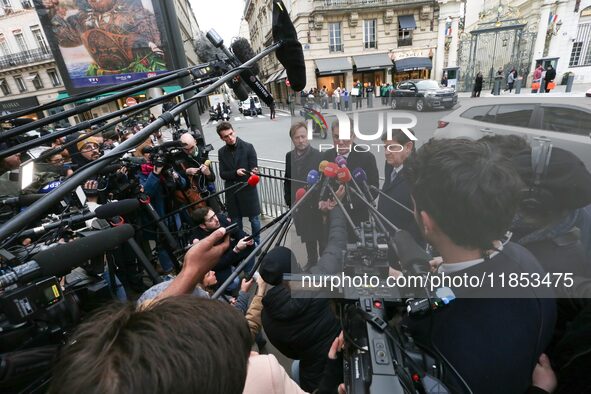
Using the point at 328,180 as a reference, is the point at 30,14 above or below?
above

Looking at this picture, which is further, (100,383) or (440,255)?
(440,255)

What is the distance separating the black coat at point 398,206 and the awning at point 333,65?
2320cm

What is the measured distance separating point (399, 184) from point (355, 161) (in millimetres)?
273

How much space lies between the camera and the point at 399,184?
4.54ft

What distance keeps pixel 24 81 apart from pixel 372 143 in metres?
39.3

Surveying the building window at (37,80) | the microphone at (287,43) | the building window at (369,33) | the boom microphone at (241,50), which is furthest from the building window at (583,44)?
the building window at (37,80)

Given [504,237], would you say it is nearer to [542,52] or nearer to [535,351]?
[535,351]

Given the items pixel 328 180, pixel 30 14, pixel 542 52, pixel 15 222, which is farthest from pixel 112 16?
pixel 30 14

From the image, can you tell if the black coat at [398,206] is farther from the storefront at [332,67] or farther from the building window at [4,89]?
the building window at [4,89]

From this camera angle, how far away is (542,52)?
43.3ft

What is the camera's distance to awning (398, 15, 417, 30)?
2148cm

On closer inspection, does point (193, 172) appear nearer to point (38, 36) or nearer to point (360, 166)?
point (360, 166)

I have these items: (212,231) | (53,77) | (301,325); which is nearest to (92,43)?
(212,231)

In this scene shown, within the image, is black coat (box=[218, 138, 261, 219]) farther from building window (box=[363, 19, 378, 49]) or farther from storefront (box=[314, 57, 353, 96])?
building window (box=[363, 19, 378, 49])
